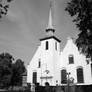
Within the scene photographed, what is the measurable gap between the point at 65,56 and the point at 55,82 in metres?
6.42

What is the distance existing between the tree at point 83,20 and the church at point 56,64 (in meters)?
13.3

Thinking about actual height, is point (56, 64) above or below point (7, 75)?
above

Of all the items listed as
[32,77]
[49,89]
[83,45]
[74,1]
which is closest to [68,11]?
[74,1]

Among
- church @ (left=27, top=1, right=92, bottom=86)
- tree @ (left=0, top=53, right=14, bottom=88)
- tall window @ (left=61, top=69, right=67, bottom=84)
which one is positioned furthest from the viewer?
tree @ (left=0, top=53, right=14, bottom=88)

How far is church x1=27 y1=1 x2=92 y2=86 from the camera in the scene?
31.0 meters

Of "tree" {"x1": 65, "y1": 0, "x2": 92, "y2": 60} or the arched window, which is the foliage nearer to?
the arched window

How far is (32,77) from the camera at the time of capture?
123 ft

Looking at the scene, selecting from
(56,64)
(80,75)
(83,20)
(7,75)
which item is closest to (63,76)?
(56,64)

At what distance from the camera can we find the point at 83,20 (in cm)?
1612

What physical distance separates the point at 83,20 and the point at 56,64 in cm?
2061

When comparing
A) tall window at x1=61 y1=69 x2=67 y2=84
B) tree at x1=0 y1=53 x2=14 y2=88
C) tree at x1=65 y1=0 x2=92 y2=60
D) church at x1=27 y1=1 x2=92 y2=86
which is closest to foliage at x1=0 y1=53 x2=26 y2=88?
tree at x1=0 y1=53 x2=14 y2=88

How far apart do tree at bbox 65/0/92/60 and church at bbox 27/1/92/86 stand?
13284 millimetres

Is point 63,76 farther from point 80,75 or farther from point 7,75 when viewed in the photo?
point 7,75

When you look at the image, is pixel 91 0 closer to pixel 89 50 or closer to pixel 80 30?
pixel 80 30
